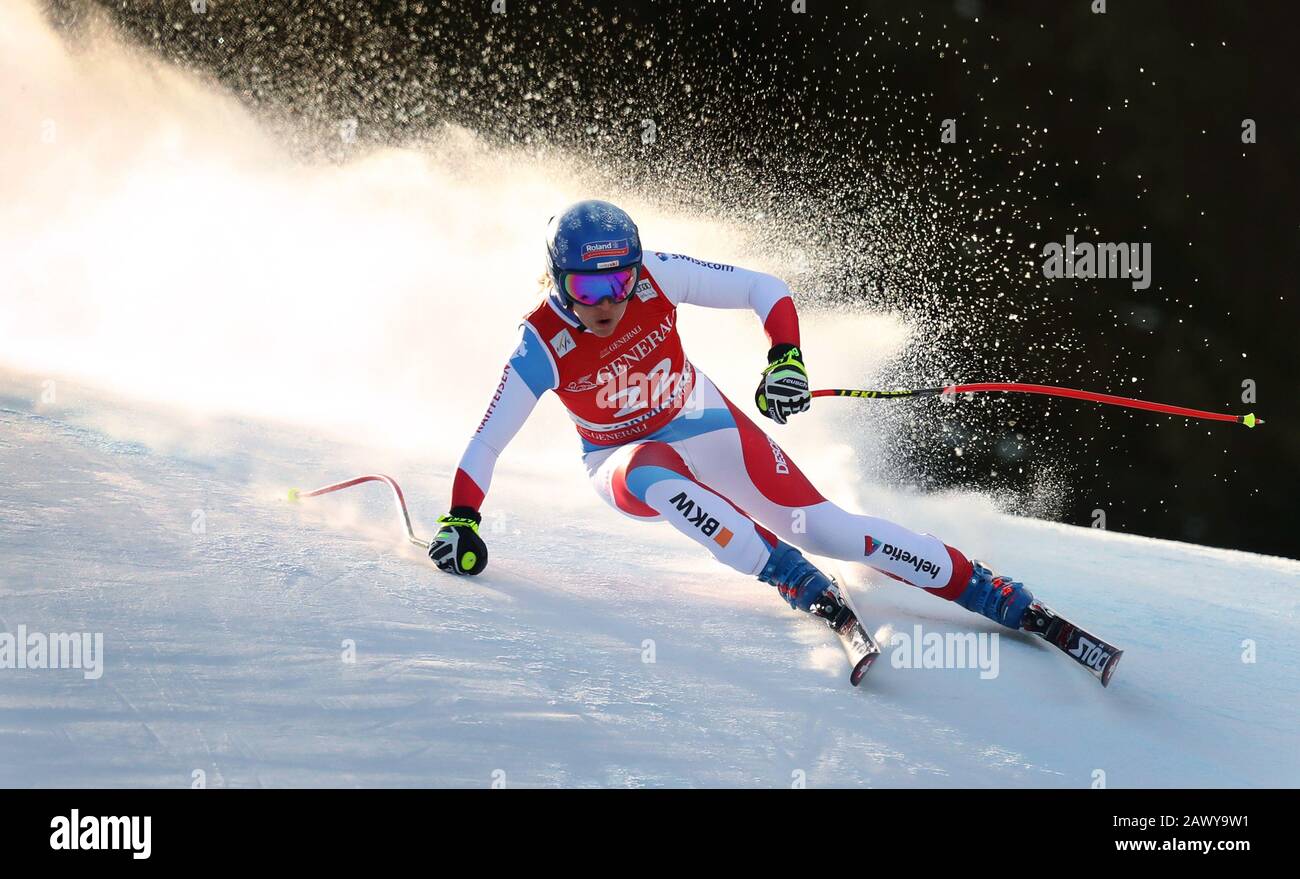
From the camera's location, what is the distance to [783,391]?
2.85 metres

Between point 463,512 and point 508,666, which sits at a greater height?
point 463,512

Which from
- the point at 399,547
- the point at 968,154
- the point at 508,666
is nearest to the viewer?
the point at 508,666

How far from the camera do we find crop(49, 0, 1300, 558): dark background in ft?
19.2

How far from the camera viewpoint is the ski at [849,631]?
93.8 inches

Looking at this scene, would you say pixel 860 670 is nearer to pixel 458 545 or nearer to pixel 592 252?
pixel 458 545

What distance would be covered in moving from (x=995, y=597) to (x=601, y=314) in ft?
4.45

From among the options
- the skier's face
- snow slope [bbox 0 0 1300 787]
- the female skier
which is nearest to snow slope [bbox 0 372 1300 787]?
snow slope [bbox 0 0 1300 787]

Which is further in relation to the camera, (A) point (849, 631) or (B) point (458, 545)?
(B) point (458, 545)

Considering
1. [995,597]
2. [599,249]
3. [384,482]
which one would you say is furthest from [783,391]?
[384,482]

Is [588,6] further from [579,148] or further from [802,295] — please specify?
[802,295]

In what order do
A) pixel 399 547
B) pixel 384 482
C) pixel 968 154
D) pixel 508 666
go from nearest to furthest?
pixel 508 666, pixel 399 547, pixel 384 482, pixel 968 154

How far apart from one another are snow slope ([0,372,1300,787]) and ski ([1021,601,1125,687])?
4 cm

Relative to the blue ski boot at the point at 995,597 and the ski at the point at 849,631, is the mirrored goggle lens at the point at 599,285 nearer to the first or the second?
the ski at the point at 849,631

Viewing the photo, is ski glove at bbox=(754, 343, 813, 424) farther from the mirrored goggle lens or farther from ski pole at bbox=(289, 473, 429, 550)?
ski pole at bbox=(289, 473, 429, 550)
